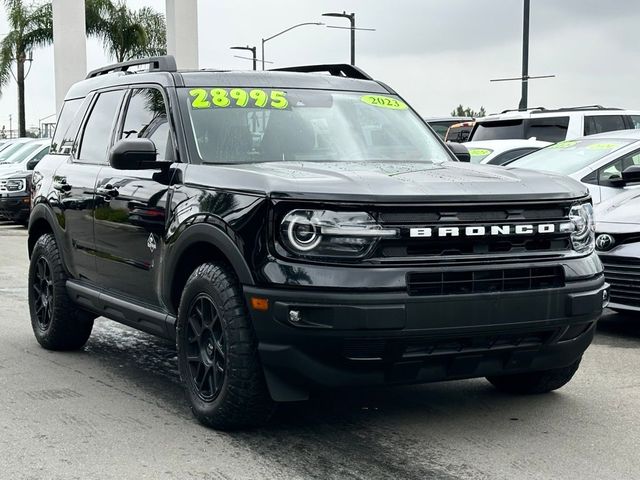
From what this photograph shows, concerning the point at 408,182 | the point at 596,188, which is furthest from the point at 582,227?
the point at 596,188

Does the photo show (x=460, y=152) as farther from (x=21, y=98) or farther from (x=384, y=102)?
(x=21, y=98)

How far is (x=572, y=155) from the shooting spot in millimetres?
Result: 10742

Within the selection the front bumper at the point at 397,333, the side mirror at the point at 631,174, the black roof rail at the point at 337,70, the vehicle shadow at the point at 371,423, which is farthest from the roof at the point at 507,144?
the front bumper at the point at 397,333

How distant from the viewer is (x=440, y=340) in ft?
15.6

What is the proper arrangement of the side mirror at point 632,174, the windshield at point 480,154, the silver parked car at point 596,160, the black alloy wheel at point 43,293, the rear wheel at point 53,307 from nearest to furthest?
the rear wheel at point 53,307 → the black alloy wheel at point 43,293 → the side mirror at point 632,174 → the silver parked car at point 596,160 → the windshield at point 480,154

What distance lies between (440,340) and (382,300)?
351 mm

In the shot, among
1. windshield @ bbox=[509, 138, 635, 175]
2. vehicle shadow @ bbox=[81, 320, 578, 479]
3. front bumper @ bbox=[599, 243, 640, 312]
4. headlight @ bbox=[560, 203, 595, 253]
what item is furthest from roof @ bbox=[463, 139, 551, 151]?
headlight @ bbox=[560, 203, 595, 253]

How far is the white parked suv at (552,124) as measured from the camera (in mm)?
16000

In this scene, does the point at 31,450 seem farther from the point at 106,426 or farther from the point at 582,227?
the point at 582,227

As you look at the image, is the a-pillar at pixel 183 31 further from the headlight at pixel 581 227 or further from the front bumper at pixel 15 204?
the headlight at pixel 581 227

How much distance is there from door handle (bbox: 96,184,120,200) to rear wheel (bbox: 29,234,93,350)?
3.14 feet

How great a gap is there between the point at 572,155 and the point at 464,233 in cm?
629

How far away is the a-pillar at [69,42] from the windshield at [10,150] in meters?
5.43

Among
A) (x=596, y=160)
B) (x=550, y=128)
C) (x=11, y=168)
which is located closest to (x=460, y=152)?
(x=596, y=160)
